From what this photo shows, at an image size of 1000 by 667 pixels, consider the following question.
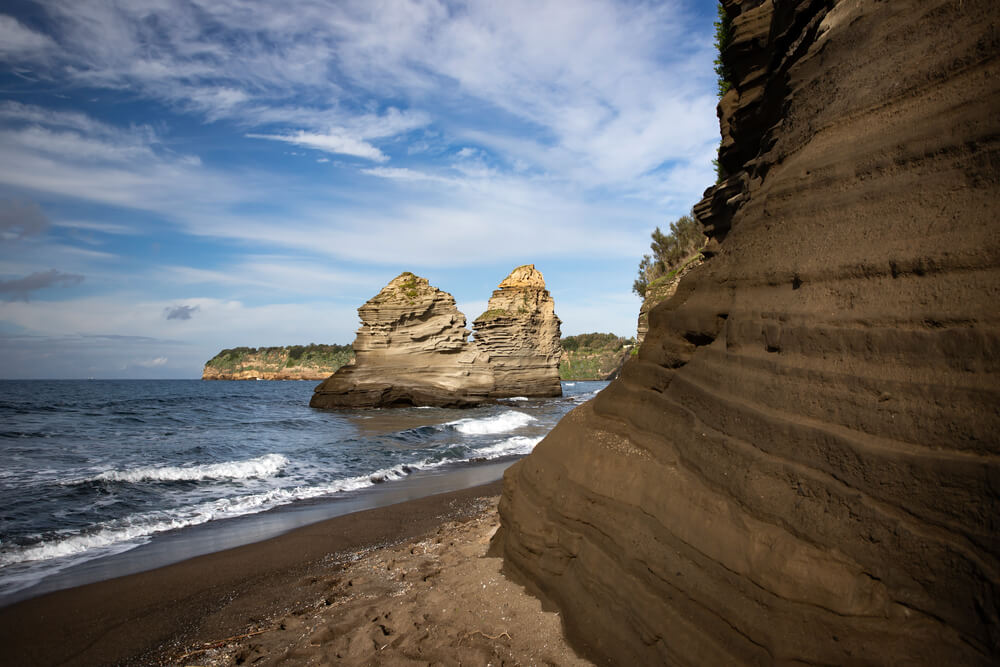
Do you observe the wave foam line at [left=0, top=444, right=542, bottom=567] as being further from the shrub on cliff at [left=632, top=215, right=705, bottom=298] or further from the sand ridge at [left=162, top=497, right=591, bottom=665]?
the shrub on cliff at [left=632, top=215, right=705, bottom=298]

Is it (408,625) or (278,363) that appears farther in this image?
(278,363)

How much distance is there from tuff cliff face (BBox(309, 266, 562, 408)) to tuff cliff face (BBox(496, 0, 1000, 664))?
3057cm

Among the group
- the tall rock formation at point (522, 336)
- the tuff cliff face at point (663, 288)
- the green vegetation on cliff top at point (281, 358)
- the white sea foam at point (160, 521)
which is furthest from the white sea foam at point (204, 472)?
the green vegetation on cliff top at point (281, 358)

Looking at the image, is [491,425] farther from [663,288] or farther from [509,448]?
[663,288]

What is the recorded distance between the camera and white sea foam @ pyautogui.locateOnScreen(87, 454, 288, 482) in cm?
1052

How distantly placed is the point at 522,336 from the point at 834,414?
37.9 m

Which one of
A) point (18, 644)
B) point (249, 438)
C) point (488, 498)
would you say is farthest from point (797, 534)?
point (249, 438)

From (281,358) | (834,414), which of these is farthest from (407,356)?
(281,358)

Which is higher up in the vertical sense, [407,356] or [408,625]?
[407,356]

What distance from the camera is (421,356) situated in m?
34.8

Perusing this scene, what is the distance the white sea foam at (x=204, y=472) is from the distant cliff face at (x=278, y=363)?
79810 mm

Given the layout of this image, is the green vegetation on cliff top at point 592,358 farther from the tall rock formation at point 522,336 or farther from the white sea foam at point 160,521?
the white sea foam at point 160,521

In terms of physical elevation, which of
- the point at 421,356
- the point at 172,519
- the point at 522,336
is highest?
the point at 522,336

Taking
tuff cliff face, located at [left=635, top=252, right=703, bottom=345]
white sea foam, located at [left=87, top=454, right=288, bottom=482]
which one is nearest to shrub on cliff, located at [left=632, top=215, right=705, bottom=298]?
tuff cliff face, located at [left=635, top=252, right=703, bottom=345]
